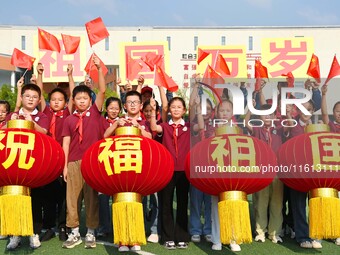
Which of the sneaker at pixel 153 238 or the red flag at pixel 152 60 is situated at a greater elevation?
the red flag at pixel 152 60

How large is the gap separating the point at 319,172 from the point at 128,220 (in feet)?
5.59

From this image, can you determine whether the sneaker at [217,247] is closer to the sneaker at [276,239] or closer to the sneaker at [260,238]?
the sneaker at [260,238]

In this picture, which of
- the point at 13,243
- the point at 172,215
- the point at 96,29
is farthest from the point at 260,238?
the point at 96,29

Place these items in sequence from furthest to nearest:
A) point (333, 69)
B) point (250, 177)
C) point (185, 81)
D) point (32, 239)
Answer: point (185, 81), point (333, 69), point (32, 239), point (250, 177)

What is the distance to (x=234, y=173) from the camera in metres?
3.71

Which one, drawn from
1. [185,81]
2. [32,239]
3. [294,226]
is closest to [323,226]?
[294,226]

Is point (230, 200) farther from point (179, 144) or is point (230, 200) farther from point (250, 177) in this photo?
point (179, 144)

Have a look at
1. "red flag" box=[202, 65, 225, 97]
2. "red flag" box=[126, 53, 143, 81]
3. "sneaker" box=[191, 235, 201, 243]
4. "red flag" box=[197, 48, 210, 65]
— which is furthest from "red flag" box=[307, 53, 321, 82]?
"sneaker" box=[191, 235, 201, 243]

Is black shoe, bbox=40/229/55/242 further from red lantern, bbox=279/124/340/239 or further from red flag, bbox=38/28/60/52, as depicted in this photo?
red lantern, bbox=279/124/340/239

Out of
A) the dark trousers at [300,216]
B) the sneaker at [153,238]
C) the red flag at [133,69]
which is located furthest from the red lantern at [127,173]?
the red flag at [133,69]

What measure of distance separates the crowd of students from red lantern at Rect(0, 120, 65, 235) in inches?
17.2

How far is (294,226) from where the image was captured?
4.89 m

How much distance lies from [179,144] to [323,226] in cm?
163

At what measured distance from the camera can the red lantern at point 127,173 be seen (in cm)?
369
